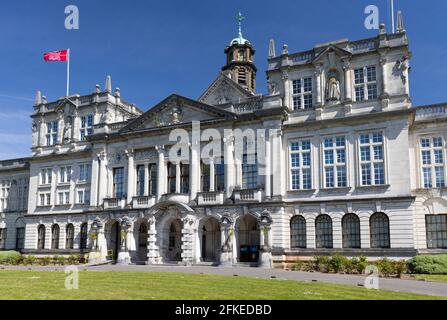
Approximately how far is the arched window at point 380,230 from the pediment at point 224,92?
1884cm

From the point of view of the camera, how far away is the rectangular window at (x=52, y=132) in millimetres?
55125

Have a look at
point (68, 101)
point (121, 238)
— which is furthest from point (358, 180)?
point (68, 101)

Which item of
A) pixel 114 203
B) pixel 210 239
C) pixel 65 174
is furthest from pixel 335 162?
pixel 65 174

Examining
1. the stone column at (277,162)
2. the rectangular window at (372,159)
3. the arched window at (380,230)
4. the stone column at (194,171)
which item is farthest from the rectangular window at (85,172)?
the arched window at (380,230)

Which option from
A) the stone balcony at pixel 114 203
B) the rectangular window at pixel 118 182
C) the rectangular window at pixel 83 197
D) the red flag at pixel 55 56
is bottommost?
the stone balcony at pixel 114 203

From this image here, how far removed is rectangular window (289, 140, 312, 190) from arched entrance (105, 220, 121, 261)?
18798mm

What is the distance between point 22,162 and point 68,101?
A: 1123 centimetres

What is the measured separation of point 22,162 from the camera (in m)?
59.2

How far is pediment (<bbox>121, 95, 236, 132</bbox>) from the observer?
145ft

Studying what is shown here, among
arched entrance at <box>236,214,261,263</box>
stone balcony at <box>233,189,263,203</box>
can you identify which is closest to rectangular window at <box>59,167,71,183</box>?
stone balcony at <box>233,189,263,203</box>

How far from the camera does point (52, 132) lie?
55344 mm

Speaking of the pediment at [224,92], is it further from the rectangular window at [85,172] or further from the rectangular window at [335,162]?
the rectangular window at [85,172]
